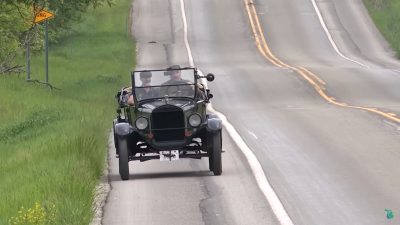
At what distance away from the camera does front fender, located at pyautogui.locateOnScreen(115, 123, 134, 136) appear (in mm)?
16578

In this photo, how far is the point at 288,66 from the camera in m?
43.4

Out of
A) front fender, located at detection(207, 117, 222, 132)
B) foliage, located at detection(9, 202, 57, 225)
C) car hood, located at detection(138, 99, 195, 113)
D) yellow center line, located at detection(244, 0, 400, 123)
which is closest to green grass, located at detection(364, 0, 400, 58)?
yellow center line, located at detection(244, 0, 400, 123)

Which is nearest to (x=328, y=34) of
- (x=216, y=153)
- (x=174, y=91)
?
(x=174, y=91)

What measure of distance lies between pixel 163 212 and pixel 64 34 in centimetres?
4019

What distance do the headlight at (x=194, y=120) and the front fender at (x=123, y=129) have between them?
99 centimetres

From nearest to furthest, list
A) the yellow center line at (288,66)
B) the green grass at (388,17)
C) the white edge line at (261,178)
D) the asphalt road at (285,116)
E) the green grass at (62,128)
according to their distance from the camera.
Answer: the white edge line at (261,178) → the green grass at (62,128) → the asphalt road at (285,116) → the yellow center line at (288,66) → the green grass at (388,17)

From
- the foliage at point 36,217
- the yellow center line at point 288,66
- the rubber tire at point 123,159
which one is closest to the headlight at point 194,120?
the rubber tire at point 123,159

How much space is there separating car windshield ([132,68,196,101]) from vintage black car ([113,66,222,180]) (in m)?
0.02

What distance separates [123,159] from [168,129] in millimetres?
879

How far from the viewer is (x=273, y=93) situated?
111 ft

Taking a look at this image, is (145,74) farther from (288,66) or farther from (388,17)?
(388,17)

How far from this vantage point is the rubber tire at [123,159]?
53.5 feet

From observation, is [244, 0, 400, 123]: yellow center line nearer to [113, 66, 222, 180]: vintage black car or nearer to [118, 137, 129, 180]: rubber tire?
[113, 66, 222, 180]: vintage black car

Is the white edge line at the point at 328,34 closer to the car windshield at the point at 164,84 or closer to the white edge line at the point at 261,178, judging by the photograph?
the white edge line at the point at 261,178
